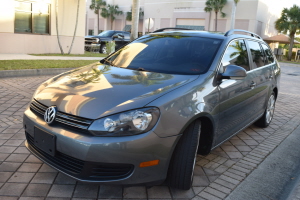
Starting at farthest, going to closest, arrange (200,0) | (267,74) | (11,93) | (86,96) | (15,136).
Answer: (200,0)
(11,93)
(267,74)
(15,136)
(86,96)

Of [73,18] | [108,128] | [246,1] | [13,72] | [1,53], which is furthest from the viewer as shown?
[246,1]

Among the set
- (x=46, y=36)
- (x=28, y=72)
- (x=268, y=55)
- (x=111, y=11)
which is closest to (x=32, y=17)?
(x=46, y=36)

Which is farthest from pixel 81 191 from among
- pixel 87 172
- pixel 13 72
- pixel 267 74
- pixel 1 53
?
pixel 1 53

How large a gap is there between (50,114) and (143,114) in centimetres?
85

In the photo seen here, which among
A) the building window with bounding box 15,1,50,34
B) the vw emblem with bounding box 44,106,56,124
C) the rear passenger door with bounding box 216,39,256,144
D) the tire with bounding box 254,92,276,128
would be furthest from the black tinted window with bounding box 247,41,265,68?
the building window with bounding box 15,1,50,34

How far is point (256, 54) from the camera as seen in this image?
4.57 metres

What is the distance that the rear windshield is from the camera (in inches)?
135

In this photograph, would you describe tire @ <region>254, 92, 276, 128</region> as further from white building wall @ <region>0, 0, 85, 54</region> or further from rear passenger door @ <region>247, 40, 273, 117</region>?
white building wall @ <region>0, 0, 85, 54</region>

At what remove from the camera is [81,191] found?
2.84 m

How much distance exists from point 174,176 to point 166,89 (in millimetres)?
795

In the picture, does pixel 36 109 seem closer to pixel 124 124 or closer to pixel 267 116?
pixel 124 124

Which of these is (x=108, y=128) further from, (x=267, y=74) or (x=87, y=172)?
(x=267, y=74)

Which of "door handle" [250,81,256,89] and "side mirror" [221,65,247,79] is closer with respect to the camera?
"side mirror" [221,65,247,79]

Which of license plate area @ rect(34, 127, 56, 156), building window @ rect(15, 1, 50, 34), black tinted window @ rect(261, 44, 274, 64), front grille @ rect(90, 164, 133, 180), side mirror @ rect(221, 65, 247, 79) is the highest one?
building window @ rect(15, 1, 50, 34)
